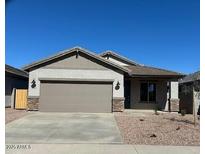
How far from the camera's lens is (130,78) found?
2264 cm

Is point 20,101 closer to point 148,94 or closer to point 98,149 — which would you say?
point 148,94

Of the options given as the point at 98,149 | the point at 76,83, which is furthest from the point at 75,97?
the point at 98,149

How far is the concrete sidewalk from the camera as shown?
7.78 m

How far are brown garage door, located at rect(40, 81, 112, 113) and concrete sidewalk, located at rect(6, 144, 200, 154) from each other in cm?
1144

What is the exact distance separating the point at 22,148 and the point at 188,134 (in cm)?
636

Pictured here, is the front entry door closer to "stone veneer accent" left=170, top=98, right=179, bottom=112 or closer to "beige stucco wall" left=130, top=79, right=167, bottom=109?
"beige stucco wall" left=130, top=79, right=167, bottom=109

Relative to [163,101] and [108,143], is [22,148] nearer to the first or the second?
[108,143]

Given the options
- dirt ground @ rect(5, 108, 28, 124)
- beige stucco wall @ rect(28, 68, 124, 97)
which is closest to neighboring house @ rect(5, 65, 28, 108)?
beige stucco wall @ rect(28, 68, 124, 97)

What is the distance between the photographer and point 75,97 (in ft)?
66.3

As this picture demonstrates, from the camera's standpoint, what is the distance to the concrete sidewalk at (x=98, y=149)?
7.78 meters

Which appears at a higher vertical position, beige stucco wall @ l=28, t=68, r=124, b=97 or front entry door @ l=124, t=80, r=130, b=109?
beige stucco wall @ l=28, t=68, r=124, b=97

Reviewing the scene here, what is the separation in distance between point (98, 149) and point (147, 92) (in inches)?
600
